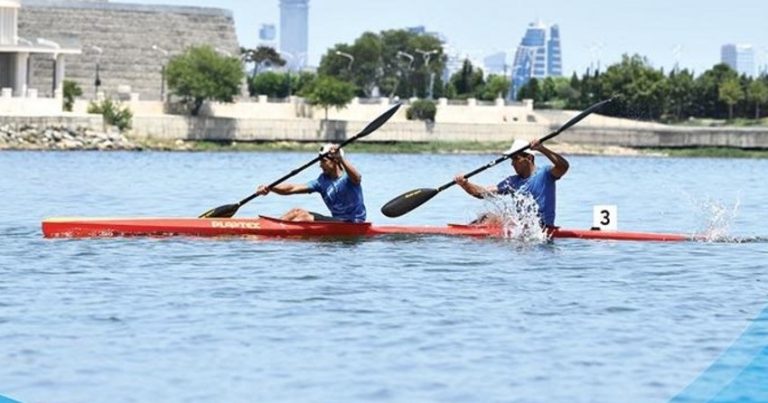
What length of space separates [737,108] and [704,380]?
126m

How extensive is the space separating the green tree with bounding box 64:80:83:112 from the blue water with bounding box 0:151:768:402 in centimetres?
6972

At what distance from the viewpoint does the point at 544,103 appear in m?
141

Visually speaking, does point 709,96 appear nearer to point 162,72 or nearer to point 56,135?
point 162,72

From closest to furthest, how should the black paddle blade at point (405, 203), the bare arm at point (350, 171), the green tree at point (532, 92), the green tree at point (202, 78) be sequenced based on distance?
1. the bare arm at point (350, 171)
2. the black paddle blade at point (405, 203)
3. the green tree at point (202, 78)
4. the green tree at point (532, 92)

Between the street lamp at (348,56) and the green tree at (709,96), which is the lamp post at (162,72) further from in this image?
the green tree at (709,96)

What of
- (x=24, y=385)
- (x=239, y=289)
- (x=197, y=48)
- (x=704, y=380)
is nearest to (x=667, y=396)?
(x=704, y=380)

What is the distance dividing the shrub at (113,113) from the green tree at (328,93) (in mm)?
16418

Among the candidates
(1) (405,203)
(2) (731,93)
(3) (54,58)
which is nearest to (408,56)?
(2) (731,93)

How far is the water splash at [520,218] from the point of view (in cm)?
2733

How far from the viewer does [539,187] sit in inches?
1065

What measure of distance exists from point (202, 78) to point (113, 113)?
10238 mm

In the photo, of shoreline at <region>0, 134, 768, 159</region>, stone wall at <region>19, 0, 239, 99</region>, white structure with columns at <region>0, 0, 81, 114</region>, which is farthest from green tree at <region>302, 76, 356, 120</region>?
white structure with columns at <region>0, 0, 81, 114</region>

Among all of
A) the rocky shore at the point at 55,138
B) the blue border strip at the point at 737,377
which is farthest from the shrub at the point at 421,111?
the blue border strip at the point at 737,377

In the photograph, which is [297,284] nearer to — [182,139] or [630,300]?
[630,300]
